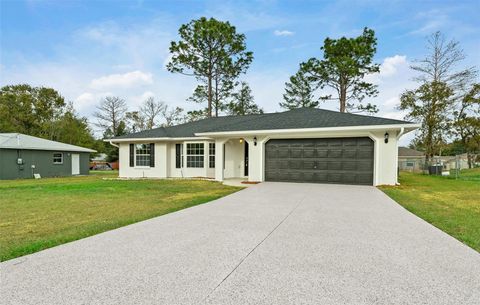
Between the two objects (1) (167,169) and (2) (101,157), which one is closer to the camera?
(1) (167,169)

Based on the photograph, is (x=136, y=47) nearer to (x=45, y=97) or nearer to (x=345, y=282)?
(x=345, y=282)

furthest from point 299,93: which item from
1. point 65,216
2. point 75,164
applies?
point 65,216

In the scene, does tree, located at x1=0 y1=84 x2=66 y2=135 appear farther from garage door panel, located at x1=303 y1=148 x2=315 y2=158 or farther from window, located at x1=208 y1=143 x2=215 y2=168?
garage door panel, located at x1=303 y1=148 x2=315 y2=158

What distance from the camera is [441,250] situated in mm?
3639

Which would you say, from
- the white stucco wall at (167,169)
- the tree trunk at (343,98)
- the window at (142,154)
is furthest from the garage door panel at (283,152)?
the tree trunk at (343,98)

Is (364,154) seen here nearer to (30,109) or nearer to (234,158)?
(234,158)

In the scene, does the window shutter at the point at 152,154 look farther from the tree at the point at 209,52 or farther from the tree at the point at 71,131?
the tree at the point at 71,131

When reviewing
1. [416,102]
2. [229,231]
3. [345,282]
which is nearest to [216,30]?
[416,102]

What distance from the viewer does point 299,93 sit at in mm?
30438

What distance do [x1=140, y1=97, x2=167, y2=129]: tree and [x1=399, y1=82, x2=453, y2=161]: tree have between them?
29.6 m

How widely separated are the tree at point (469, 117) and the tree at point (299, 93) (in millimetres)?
12806

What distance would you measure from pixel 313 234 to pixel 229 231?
4.49 ft

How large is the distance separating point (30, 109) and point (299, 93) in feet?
112

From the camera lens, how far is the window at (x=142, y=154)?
15.8 metres
